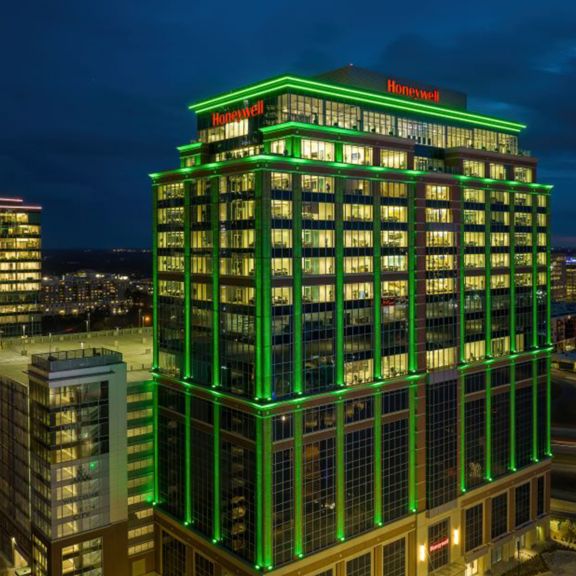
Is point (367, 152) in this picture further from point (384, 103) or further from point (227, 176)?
point (227, 176)

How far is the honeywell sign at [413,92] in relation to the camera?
9394cm

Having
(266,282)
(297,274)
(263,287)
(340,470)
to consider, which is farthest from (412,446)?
(266,282)

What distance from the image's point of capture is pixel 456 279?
3775 inches

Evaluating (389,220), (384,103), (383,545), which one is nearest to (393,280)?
(389,220)

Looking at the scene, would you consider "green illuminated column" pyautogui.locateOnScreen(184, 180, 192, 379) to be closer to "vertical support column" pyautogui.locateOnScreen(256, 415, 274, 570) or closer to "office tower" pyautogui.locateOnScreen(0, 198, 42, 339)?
"vertical support column" pyautogui.locateOnScreen(256, 415, 274, 570)

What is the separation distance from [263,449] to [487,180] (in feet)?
183

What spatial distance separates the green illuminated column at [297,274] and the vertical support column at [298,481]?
4.04m

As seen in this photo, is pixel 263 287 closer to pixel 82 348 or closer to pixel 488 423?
pixel 82 348

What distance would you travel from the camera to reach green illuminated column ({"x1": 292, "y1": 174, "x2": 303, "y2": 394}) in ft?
249

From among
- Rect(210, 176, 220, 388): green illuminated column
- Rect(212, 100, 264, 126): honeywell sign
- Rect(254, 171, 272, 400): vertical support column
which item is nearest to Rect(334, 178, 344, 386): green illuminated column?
Rect(254, 171, 272, 400): vertical support column

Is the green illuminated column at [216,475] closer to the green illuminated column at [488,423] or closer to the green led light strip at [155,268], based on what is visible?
the green led light strip at [155,268]

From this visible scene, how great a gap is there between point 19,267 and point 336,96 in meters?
132

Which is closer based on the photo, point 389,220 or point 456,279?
point 389,220

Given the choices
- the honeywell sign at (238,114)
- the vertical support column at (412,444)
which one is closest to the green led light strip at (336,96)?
the honeywell sign at (238,114)
